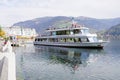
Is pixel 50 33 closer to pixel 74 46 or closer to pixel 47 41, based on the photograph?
pixel 47 41

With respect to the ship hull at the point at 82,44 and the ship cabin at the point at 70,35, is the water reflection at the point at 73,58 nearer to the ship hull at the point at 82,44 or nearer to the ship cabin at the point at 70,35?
the ship hull at the point at 82,44

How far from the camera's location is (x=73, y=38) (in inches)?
3130

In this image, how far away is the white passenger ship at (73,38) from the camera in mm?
73312

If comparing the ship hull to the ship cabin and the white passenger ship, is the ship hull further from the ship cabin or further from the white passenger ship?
the ship cabin

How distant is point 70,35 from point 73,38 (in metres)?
1.89

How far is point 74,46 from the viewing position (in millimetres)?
79000

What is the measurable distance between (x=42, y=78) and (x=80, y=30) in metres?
53.1

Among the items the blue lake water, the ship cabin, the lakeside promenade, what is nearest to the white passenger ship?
the ship cabin

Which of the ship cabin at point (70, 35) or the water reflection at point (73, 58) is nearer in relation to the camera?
the water reflection at point (73, 58)

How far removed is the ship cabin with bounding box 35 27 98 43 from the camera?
74.2 meters

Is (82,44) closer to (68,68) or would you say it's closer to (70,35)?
(70,35)

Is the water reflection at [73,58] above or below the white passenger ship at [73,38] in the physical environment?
below

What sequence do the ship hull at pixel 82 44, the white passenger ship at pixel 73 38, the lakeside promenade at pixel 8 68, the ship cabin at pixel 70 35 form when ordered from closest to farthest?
1. the lakeside promenade at pixel 8 68
2. the ship hull at pixel 82 44
3. the white passenger ship at pixel 73 38
4. the ship cabin at pixel 70 35

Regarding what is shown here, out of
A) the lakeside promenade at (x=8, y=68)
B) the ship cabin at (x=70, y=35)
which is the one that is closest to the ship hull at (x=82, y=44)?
the ship cabin at (x=70, y=35)
